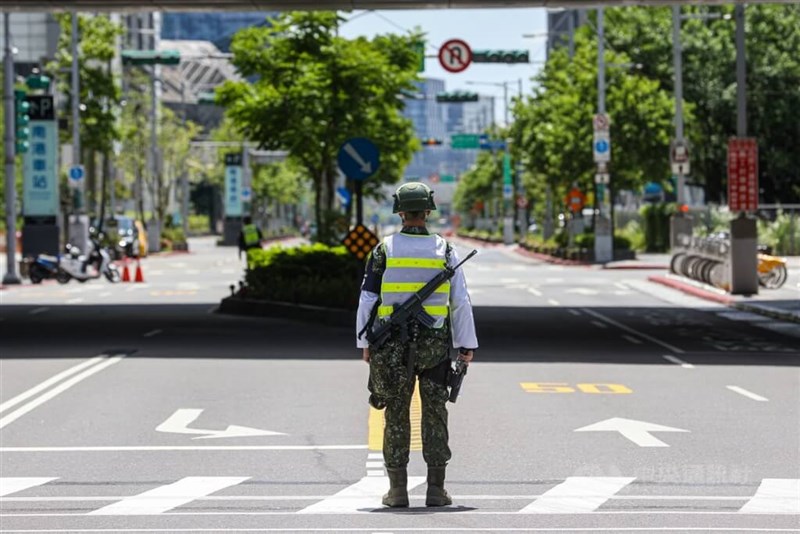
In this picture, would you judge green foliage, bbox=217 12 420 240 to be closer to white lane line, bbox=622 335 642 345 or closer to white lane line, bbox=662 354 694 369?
white lane line, bbox=622 335 642 345

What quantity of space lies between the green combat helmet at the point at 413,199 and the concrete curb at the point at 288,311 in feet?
60.2

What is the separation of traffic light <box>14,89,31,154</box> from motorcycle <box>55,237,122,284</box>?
341 centimetres

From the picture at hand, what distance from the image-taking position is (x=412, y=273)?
971 cm

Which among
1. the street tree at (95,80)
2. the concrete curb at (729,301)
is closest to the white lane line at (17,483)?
the concrete curb at (729,301)

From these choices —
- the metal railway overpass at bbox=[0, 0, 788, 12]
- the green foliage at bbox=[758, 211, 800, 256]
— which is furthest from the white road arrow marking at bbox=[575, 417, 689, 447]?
the green foliage at bbox=[758, 211, 800, 256]

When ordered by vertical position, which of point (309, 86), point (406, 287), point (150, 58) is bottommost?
point (406, 287)

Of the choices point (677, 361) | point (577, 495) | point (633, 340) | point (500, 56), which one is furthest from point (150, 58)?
point (577, 495)

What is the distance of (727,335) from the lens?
26219 millimetres

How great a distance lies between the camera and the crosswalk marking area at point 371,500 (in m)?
9.69

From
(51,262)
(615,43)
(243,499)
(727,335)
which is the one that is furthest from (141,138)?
(243,499)

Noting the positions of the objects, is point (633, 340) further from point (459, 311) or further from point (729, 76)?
point (729, 76)

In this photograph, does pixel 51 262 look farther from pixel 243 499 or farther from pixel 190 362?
pixel 243 499

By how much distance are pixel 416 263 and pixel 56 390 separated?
8293 mm

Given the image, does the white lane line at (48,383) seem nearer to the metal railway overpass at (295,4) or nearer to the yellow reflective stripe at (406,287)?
the yellow reflective stripe at (406,287)
